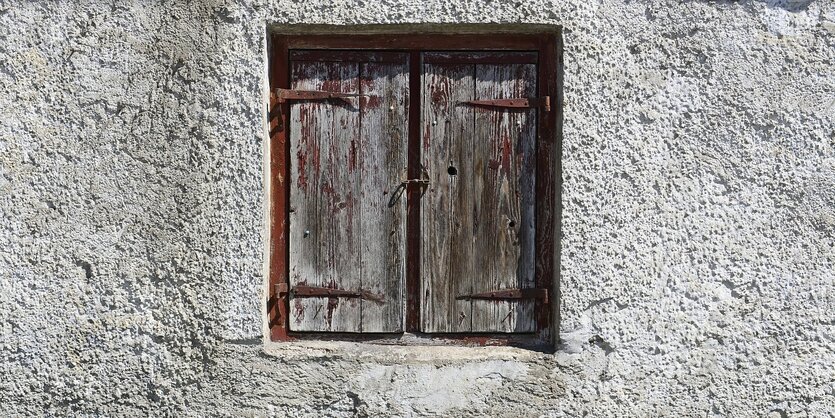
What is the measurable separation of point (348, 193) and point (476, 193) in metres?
0.49

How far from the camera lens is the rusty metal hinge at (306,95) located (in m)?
2.94

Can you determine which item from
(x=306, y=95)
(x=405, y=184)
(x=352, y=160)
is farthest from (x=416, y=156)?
(x=306, y=95)

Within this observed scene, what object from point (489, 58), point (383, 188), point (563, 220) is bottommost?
point (563, 220)

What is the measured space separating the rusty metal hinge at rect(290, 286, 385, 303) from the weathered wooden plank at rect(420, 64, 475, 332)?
20cm

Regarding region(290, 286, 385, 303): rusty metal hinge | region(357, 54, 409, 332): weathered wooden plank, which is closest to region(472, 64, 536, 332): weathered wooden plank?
region(357, 54, 409, 332): weathered wooden plank

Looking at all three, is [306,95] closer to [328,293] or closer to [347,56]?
[347,56]

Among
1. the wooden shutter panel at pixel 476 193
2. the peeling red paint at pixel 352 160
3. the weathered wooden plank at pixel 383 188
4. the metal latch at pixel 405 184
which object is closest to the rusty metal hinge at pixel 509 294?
the wooden shutter panel at pixel 476 193

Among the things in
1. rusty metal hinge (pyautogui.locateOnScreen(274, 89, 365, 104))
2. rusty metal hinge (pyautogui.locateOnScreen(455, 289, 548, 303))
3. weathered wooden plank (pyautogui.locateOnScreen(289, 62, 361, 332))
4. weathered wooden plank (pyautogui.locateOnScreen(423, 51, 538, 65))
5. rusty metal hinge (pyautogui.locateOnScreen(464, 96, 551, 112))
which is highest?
weathered wooden plank (pyautogui.locateOnScreen(423, 51, 538, 65))

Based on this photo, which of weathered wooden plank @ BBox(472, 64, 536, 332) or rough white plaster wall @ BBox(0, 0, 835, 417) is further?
weathered wooden plank @ BBox(472, 64, 536, 332)

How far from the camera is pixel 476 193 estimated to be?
2.97 m

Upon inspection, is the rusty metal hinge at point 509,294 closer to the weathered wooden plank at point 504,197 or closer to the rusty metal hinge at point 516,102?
the weathered wooden plank at point 504,197

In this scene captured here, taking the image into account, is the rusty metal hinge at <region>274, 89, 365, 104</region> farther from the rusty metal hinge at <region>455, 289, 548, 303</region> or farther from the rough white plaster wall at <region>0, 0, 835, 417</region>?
the rusty metal hinge at <region>455, 289, 548, 303</region>

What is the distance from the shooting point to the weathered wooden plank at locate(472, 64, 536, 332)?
9.70 feet

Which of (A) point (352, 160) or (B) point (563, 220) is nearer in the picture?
(B) point (563, 220)
